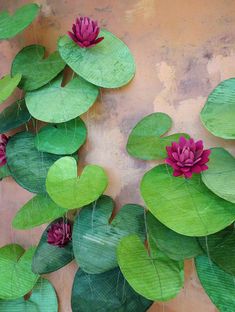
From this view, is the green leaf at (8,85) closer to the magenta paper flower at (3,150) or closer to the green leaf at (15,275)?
the magenta paper flower at (3,150)

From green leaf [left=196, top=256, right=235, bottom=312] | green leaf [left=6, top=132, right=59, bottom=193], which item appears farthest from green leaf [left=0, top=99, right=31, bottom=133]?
green leaf [left=196, top=256, right=235, bottom=312]

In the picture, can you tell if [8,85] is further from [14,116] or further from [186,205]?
[186,205]

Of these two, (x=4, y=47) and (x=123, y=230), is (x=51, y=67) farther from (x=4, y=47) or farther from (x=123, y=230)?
(x=123, y=230)

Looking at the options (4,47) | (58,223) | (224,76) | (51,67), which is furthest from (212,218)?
(4,47)

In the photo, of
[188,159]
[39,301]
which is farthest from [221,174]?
[39,301]

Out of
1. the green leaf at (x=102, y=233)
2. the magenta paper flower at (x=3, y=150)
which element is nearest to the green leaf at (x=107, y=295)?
the green leaf at (x=102, y=233)

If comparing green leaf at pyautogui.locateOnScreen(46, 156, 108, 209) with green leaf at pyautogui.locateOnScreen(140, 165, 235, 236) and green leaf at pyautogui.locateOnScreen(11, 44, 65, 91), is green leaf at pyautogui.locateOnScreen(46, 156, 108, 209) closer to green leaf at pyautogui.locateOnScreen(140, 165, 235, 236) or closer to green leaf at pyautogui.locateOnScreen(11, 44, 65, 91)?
green leaf at pyautogui.locateOnScreen(140, 165, 235, 236)
